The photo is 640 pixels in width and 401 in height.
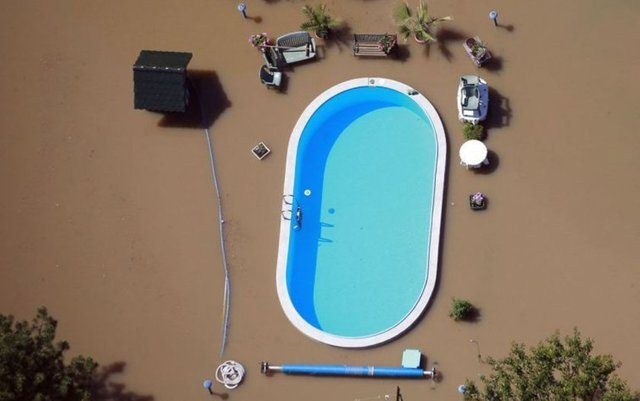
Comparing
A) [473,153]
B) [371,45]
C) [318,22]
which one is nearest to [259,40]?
[318,22]

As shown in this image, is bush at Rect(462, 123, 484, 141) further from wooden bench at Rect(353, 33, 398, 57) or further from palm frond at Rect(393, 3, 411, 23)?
palm frond at Rect(393, 3, 411, 23)

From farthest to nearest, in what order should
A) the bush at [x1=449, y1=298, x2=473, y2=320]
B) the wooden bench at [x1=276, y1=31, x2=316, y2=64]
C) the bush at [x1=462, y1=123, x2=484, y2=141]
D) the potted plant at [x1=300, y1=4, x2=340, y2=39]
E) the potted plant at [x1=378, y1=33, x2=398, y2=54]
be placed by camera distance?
the wooden bench at [x1=276, y1=31, x2=316, y2=64] < the potted plant at [x1=300, y1=4, x2=340, y2=39] < the potted plant at [x1=378, y1=33, x2=398, y2=54] < the bush at [x1=462, y1=123, x2=484, y2=141] < the bush at [x1=449, y1=298, x2=473, y2=320]

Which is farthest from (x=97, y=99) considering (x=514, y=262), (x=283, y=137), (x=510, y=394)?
(x=510, y=394)

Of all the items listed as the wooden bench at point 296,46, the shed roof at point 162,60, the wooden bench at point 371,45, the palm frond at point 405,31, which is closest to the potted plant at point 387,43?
the wooden bench at point 371,45

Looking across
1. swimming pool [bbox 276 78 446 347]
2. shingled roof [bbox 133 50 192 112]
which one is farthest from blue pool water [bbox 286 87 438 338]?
shingled roof [bbox 133 50 192 112]

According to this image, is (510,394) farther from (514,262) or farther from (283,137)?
(283,137)

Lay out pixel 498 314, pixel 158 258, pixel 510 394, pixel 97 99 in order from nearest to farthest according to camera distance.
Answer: pixel 510 394 → pixel 498 314 → pixel 158 258 → pixel 97 99

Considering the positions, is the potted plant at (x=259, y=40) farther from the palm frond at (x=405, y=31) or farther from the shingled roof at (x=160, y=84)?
the palm frond at (x=405, y=31)
